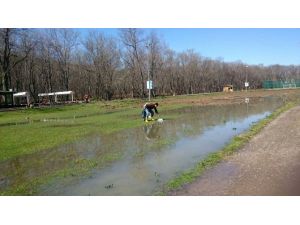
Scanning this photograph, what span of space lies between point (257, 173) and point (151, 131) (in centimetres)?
1289

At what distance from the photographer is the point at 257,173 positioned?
11898mm

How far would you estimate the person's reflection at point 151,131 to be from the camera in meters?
21.9

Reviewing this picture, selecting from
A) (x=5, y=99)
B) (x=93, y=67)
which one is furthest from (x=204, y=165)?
(x=93, y=67)

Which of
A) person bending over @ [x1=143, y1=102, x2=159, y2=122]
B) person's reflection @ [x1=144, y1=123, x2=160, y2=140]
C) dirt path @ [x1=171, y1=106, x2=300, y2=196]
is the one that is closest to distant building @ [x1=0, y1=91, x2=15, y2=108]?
person bending over @ [x1=143, y1=102, x2=159, y2=122]

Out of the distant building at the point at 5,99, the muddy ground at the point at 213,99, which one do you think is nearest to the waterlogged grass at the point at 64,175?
the muddy ground at the point at 213,99

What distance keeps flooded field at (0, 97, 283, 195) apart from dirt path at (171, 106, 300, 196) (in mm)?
1226

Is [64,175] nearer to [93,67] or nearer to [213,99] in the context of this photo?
[213,99]

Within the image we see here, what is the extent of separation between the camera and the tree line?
70.1 metres

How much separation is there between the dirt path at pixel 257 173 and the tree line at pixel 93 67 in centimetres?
5122

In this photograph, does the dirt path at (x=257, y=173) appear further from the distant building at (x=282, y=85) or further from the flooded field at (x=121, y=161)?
the distant building at (x=282, y=85)
